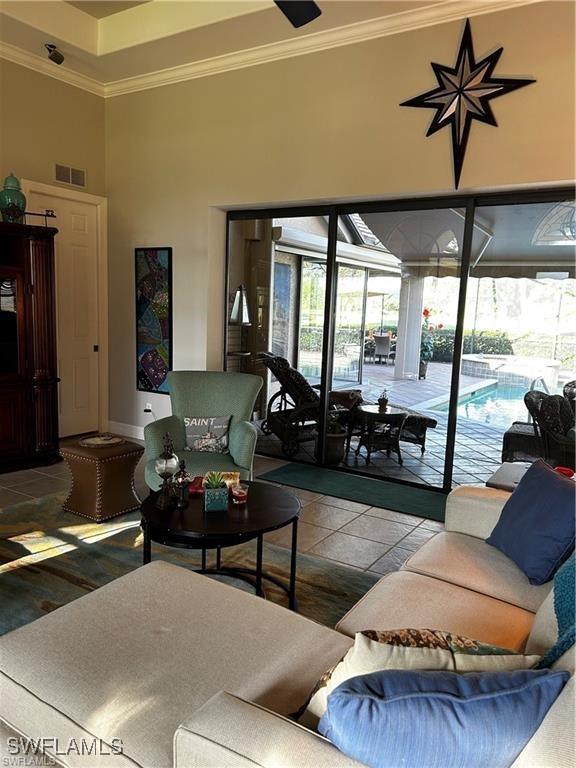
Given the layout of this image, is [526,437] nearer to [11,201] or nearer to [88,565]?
[88,565]

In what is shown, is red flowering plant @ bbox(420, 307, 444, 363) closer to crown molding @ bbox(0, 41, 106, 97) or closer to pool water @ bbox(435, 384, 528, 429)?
pool water @ bbox(435, 384, 528, 429)

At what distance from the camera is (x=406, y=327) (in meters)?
4.69

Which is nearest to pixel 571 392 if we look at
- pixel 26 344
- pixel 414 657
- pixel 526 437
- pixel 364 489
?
pixel 526 437

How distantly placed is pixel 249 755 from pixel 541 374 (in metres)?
3.72

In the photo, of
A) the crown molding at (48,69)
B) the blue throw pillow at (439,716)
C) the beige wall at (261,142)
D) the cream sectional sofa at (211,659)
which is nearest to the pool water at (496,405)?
the beige wall at (261,142)

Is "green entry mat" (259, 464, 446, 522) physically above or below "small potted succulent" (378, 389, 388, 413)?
below

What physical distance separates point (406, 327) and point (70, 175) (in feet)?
12.0

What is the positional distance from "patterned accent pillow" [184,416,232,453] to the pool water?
192 centimetres

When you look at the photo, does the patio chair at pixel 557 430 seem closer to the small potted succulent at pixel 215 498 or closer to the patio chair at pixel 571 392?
the patio chair at pixel 571 392

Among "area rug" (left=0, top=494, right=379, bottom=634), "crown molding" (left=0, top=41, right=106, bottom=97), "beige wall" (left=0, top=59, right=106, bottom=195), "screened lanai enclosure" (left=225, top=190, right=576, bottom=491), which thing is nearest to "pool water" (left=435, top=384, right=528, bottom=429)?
"screened lanai enclosure" (left=225, top=190, right=576, bottom=491)

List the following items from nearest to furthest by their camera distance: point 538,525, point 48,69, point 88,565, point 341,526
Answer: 1. point 538,525
2. point 88,565
3. point 341,526
4. point 48,69

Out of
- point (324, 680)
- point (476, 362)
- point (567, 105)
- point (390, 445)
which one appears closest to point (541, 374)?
point (476, 362)

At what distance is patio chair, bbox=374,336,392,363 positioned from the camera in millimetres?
4836

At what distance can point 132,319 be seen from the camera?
5.88m
